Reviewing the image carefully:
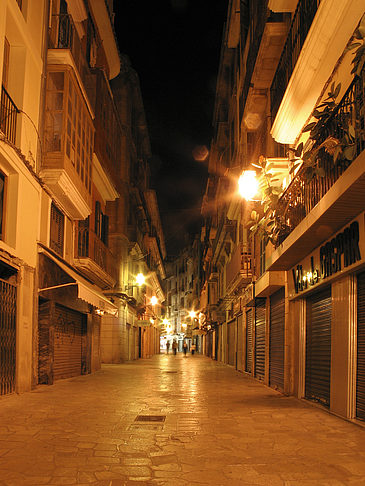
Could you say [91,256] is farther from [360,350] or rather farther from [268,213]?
[360,350]

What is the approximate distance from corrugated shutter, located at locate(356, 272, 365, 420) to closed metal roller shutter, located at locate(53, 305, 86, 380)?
937 cm

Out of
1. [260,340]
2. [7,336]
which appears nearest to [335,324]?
[7,336]

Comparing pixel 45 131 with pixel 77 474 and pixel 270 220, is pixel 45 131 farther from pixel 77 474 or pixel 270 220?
pixel 77 474

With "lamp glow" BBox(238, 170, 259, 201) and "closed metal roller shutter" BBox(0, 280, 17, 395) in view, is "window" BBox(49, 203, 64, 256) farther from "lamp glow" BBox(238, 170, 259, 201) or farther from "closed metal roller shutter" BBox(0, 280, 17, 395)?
"lamp glow" BBox(238, 170, 259, 201)

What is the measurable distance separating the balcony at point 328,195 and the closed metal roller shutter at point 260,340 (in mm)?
6066

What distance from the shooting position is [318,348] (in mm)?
10773


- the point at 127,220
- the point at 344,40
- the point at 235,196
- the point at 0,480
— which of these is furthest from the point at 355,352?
the point at 127,220

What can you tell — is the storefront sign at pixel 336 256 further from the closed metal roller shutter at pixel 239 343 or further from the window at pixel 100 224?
the closed metal roller shutter at pixel 239 343

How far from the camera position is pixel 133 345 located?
36.5 meters

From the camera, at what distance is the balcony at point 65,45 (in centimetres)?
1351

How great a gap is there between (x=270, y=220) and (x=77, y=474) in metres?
7.82

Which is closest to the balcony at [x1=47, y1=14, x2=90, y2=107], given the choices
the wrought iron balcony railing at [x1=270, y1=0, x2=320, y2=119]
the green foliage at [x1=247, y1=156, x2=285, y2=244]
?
the wrought iron balcony railing at [x1=270, y1=0, x2=320, y2=119]

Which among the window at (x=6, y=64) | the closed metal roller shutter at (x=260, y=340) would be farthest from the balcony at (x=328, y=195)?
the window at (x=6, y=64)

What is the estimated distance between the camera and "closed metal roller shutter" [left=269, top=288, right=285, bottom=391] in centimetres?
1398
